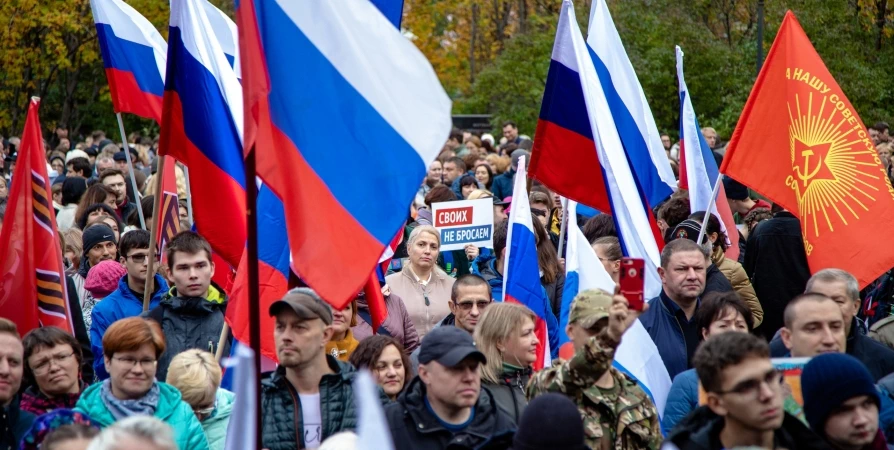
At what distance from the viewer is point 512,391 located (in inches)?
235

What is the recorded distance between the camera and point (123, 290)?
26.1ft

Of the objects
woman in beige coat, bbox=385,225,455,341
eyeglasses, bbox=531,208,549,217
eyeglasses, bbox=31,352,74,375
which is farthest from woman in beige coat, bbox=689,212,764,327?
eyeglasses, bbox=31,352,74,375

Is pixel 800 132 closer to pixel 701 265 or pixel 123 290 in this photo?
pixel 701 265

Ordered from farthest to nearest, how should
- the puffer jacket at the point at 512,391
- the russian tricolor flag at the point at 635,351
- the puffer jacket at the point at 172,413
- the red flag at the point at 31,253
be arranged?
the red flag at the point at 31,253 < the russian tricolor flag at the point at 635,351 < the puffer jacket at the point at 512,391 < the puffer jacket at the point at 172,413

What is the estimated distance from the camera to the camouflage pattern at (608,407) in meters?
5.25

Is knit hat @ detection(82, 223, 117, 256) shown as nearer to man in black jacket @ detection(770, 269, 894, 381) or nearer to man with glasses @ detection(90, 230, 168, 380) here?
man with glasses @ detection(90, 230, 168, 380)

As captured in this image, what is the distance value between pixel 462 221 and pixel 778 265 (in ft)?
8.07

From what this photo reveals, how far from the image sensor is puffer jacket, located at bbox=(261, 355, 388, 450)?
5.43m

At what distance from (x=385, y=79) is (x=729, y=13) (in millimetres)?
22102

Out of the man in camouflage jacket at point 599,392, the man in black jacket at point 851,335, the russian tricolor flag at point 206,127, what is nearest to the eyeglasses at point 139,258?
the russian tricolor flag at point 206,127

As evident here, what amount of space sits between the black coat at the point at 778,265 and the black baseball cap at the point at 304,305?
15.1 feet

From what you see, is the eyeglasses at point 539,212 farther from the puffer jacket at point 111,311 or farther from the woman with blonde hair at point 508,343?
the woman with blonde hair at point 508,343

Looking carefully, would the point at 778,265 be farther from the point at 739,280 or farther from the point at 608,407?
the point at 608,407

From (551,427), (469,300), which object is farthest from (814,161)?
(551,427)
